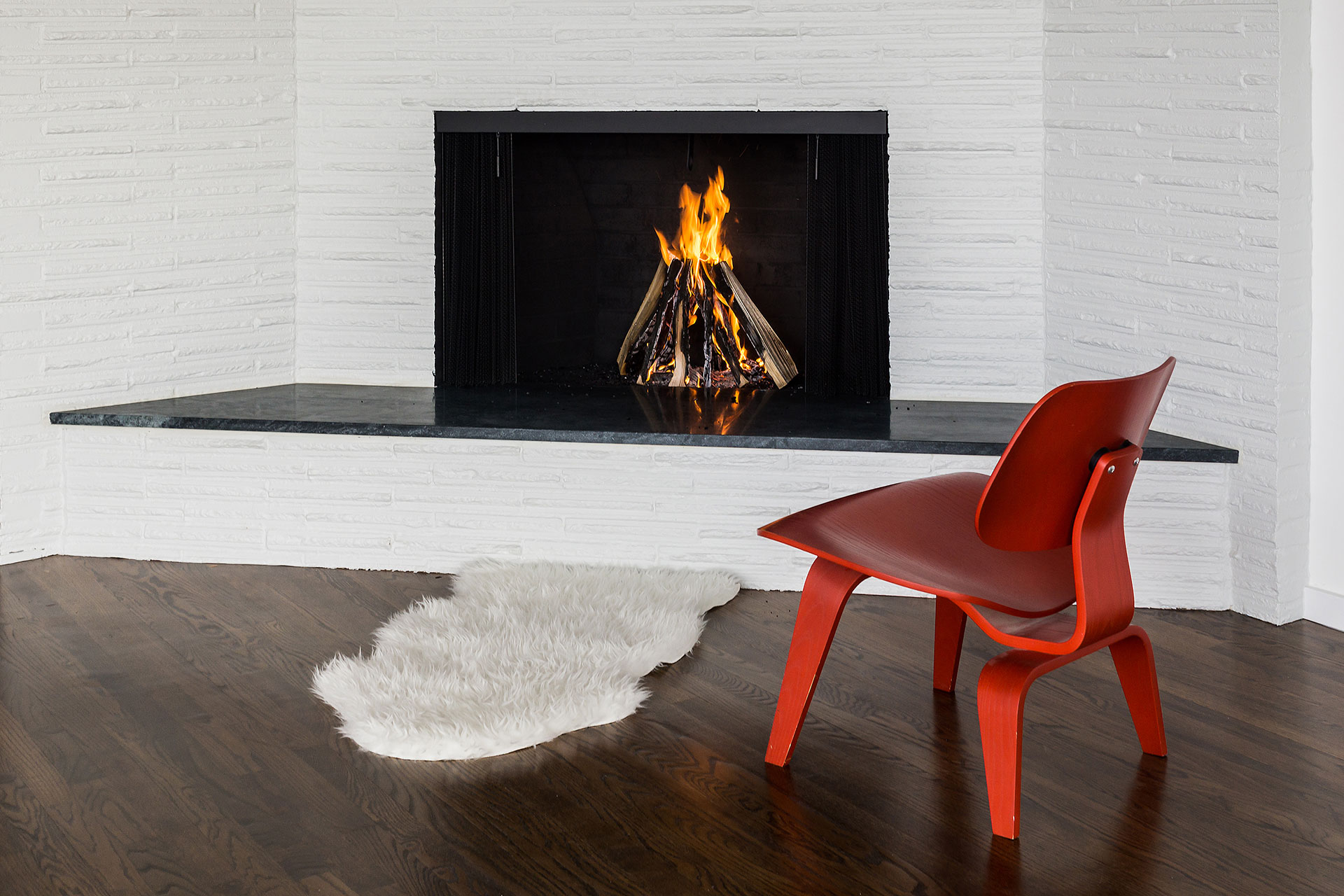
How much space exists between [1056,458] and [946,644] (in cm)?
77

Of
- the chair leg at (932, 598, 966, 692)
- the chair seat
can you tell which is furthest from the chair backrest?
the chair leg at (932, 598, 966, 692)

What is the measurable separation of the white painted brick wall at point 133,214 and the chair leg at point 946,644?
2237mm

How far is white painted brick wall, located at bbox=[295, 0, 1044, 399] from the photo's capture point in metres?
3.48

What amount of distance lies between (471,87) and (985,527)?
244 centimetres

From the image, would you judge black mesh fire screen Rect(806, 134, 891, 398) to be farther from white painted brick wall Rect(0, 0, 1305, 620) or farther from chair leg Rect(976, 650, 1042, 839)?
chair leg Rect(976, 650, 1042, 839)

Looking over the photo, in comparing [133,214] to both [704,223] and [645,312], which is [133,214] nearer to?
[645,312]

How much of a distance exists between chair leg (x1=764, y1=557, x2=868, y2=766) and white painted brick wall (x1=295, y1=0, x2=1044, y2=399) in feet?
5.36

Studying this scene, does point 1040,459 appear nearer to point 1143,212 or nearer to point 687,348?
point 1143,212

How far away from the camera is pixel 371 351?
12.6 ft

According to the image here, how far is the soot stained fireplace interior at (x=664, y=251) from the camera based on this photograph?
11.6 ft

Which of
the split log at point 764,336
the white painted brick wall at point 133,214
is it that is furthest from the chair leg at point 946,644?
the white painted brick wall at point 133,214

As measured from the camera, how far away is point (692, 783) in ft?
6.80

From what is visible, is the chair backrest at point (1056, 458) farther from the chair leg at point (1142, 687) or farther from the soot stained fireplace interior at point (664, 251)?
the soot stained fireplace interior at point (664, 251)

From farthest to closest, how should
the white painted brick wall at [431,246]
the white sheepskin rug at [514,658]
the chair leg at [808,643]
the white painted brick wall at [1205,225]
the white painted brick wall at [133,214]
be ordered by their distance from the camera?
the white painted brick wall at [133,214] → the white painted brick wall at [431,246] → the white painted brick wall at [1205,225] → the white sheepskin rug at [514,658] → the chair leg at [808,643]
